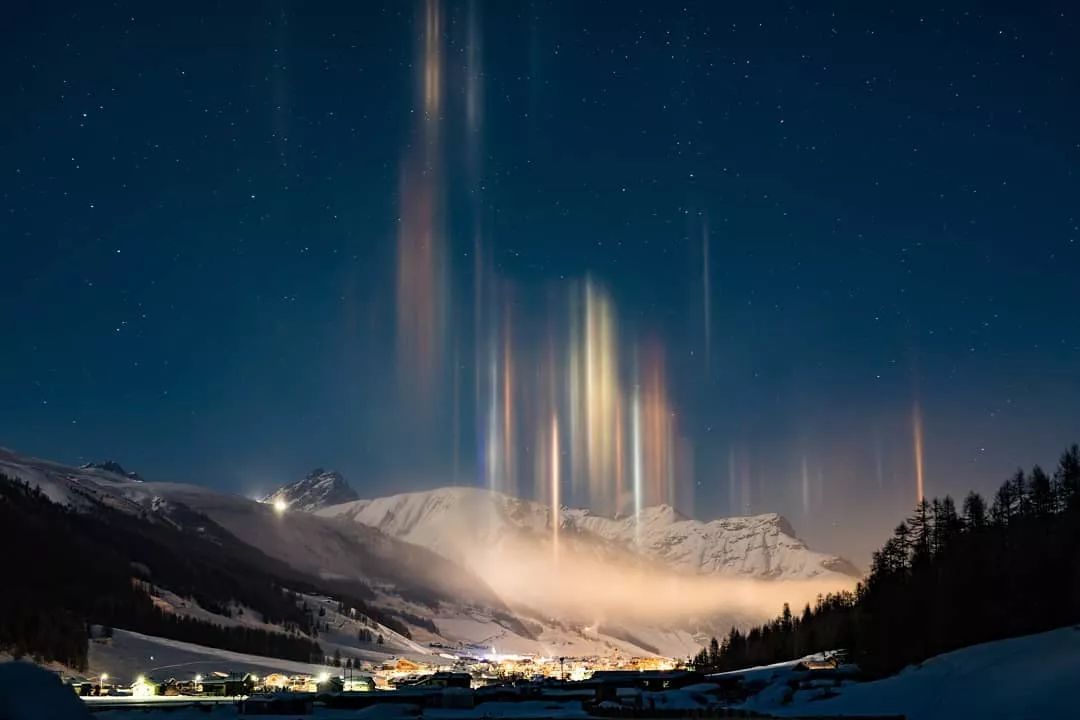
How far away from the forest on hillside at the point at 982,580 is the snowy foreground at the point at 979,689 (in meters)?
17.9

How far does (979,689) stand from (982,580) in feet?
148

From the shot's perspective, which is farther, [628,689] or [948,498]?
[948,498]

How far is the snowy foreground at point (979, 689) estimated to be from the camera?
67688mm

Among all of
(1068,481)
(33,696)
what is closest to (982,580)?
(1068,481)

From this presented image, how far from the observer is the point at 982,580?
388 ft

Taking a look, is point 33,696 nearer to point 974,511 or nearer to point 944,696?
point 944,696

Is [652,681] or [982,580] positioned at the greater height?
[982,580]

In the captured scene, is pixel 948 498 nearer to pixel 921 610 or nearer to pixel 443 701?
pixel 921 610

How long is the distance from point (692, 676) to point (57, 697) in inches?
5180

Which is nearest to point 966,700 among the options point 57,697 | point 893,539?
point 57,697

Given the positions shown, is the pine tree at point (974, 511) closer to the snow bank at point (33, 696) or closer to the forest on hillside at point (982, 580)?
the forest on hillside at point (982, 580)

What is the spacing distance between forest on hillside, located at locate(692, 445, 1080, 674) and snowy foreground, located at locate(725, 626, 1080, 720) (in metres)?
17.9

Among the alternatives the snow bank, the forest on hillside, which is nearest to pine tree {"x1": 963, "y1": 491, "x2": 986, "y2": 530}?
the forest on hillside

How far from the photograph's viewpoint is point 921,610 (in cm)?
12612
